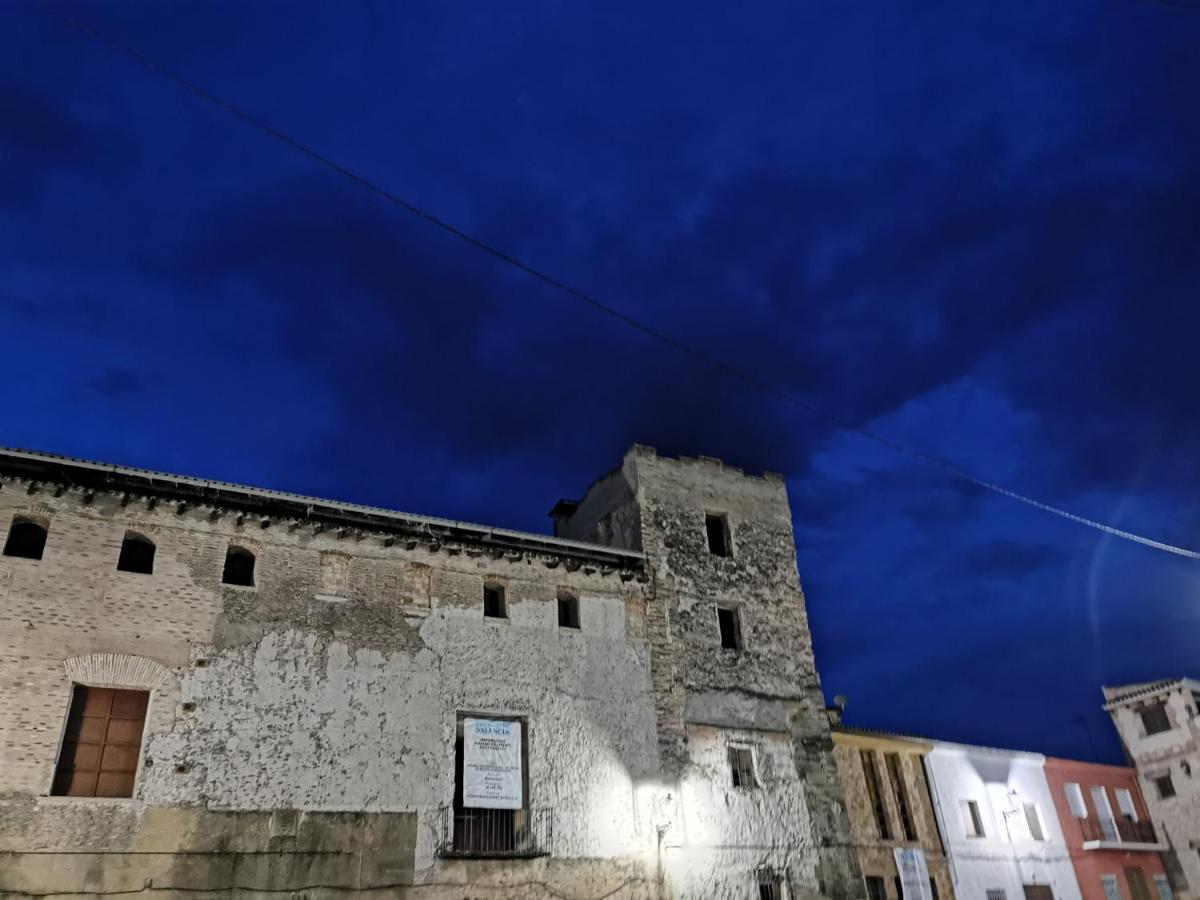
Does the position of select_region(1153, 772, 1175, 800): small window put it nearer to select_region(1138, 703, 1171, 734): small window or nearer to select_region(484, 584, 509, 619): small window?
select_region(1138, 703, 1171, 734): small window

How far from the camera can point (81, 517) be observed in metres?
16.7

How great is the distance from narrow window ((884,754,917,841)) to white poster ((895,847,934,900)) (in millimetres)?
505

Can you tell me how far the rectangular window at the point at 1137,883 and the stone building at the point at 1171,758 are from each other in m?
1.62

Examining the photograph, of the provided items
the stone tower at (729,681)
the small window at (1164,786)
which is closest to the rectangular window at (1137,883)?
the small window at (1164,786)

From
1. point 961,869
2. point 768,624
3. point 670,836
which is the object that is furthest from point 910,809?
point 670,836

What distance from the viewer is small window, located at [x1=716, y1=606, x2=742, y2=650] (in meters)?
22.1

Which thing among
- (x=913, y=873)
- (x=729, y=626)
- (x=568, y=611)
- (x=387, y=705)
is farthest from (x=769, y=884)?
(x=913, y=873)

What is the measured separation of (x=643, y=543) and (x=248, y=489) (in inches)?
347

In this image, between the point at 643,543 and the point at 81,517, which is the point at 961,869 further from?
the point at 81,517

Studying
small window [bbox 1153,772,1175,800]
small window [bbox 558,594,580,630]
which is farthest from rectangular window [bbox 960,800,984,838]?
small window [bbox 558,594,580,630]

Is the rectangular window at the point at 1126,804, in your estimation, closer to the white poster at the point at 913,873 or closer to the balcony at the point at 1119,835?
the balcony at the point at 1119,835

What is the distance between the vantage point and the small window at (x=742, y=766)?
20.4m

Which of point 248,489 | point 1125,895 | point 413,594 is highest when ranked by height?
point 248,489

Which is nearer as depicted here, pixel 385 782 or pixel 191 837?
pixel 191 837
